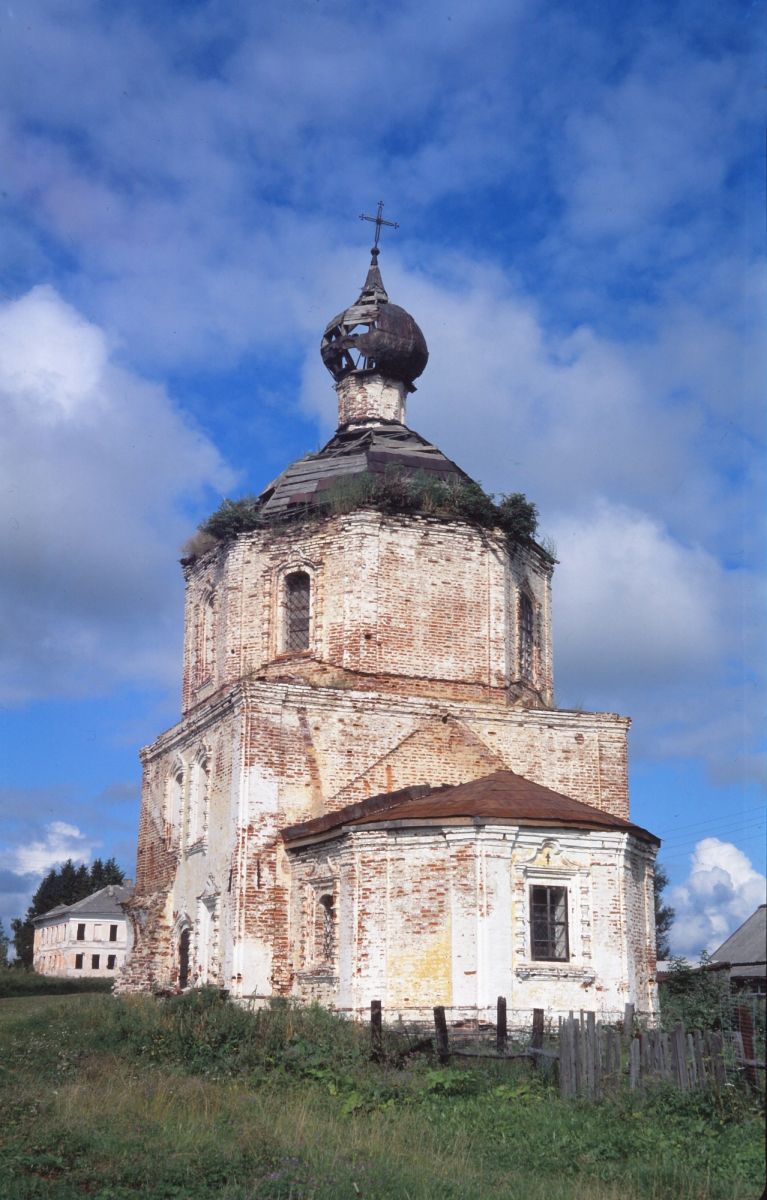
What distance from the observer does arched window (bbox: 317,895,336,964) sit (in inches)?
647

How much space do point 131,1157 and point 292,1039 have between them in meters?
5.08

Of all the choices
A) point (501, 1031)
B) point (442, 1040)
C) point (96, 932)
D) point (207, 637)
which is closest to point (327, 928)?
point (442, 1040)

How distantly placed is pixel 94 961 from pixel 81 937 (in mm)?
1359

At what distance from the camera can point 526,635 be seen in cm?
2123

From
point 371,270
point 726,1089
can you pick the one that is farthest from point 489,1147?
point 371,270

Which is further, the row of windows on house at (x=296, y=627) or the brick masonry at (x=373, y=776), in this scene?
the row of windows on house at (x=296, y=627)

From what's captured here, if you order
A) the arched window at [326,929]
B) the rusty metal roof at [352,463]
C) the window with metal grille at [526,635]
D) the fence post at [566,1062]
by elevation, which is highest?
the rusty metal roof at [352,463]

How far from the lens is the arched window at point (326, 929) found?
53.9 ft

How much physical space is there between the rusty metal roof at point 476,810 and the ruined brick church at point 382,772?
42 millimetres

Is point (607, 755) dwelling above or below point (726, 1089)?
above

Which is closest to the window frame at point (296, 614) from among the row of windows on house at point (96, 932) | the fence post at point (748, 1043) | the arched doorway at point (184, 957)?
the arched doorway at point (184, 957)

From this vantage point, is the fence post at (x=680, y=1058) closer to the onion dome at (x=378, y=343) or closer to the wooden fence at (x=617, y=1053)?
the wooden fence at (x=617, y=1053)

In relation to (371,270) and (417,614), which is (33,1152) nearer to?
(417,614)

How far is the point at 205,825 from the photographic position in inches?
747
